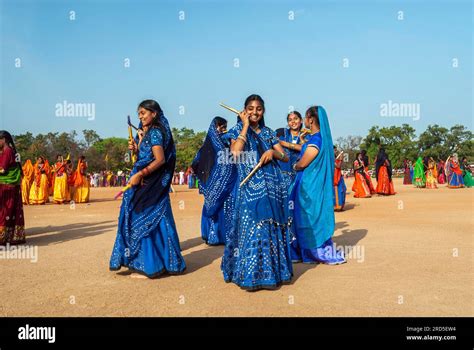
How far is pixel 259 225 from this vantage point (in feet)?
14.4

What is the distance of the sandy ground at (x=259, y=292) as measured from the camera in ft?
12.4

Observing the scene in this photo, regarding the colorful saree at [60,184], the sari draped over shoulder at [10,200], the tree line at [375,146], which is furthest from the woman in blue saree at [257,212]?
the tree line at [375,146]

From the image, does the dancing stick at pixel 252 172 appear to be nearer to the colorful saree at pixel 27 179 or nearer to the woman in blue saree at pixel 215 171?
the woman in blue saree at pixel 215 171

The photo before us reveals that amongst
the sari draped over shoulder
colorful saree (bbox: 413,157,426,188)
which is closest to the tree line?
colorful saree (bbox: 413,157,426,188)

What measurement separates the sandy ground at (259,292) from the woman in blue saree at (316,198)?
0.28 metres

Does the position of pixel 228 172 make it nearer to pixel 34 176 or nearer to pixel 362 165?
pixel 362 165

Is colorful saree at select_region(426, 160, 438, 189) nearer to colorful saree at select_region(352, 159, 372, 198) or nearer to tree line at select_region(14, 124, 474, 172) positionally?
colorful saree at select_region(352, 159, 372, 198)

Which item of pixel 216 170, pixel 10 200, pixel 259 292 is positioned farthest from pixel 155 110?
pixel 10 200

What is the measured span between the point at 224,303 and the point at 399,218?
7.48 metres

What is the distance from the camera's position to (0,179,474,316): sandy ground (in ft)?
12.4

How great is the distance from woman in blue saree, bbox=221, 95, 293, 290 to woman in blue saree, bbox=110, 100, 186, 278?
0.84 meters

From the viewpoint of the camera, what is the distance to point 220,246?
285 inches

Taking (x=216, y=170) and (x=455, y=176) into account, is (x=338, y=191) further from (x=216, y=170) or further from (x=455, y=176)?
(x=455, y=176)
